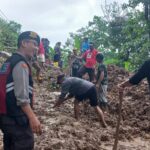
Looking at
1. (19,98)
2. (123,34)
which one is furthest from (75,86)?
(123,34)

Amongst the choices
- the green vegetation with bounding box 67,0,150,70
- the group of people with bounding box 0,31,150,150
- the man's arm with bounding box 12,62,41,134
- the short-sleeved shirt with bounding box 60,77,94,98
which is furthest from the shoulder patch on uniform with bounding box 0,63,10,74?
the green vegetation with bounding box 67,0,150,70

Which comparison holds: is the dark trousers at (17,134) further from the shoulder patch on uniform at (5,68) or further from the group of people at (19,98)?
the shoulder patch on uniform at (5,68)

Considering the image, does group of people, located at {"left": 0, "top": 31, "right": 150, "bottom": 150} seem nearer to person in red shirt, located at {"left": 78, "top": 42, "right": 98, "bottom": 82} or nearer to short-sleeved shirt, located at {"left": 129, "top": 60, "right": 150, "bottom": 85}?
short-sleeved shirt, located at {"left": 129, "top": 60, "right": 150, "bottom": 85}

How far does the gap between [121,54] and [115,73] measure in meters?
2.88

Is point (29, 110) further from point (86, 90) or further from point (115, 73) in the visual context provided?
point (115, 73)

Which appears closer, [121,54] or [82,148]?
[82,148]

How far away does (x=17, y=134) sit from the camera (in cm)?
381

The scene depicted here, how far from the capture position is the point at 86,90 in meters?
8.36

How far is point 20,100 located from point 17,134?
0.41 meters

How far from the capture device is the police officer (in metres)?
3.65

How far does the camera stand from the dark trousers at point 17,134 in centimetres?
381

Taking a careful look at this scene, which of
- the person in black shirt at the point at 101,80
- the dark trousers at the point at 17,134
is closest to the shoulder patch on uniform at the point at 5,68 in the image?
the dark trousers at the point at 17,134

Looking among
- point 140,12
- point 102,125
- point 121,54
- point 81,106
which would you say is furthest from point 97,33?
point 102,125

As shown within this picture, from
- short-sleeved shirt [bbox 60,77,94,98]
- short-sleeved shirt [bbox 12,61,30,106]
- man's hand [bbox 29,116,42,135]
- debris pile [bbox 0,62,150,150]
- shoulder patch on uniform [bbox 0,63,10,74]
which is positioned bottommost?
debris pile [bbox 0,62,150,150]
